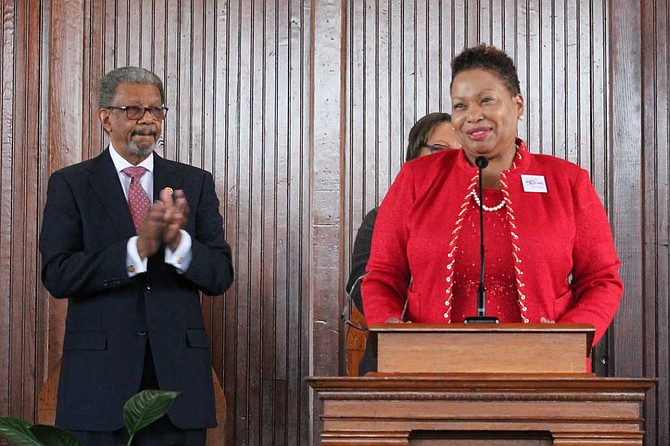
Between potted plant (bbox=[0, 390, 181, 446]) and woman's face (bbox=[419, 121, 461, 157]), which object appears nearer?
potted plant (bbox=[0, 390, 181, 446])

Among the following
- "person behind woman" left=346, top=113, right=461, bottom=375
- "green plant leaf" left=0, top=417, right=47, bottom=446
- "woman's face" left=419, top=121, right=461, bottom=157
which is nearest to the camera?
"green plant leaf" left=0, top=417, right=47, bottom=446

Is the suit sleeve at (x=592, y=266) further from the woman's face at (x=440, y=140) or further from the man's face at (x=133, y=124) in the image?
the man's face at (x=133, y=124)

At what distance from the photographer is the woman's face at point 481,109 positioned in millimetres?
3283

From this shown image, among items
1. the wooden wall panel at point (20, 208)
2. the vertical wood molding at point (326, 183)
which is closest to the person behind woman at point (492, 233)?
the vertical wood molding at point (326, 183)

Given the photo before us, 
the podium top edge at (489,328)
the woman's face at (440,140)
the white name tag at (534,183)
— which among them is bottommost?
the podium top edge at (489,328)

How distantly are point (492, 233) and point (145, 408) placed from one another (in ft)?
3.87

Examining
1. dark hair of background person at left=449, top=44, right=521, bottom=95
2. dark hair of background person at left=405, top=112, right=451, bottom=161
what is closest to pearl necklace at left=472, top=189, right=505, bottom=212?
dark hair of background person at left=449, top=44, right=521, bottom=95

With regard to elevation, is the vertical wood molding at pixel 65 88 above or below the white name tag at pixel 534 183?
above

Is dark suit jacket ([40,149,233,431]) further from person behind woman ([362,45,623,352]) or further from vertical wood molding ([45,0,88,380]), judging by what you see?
vertical wood molding ([45,0,88,380])

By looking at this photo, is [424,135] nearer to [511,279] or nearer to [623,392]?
[511,279]

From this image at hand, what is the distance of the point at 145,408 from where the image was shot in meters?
2.46

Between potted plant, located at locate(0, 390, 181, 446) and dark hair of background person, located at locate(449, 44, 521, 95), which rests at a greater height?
dark hair of background person, located at locate(449, 44, 521, 95)

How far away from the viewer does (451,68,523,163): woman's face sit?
328 centimetres

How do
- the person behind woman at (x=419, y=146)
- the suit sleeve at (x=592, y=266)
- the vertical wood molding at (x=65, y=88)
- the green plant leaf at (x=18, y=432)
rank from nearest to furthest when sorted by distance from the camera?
the green plant leaf at (x=18, y=432) < the suit sleeve at (x=592, y=266) < the person behind woman at (x=419, y=146) < the vertical wood molding at (x=65, y=88)
